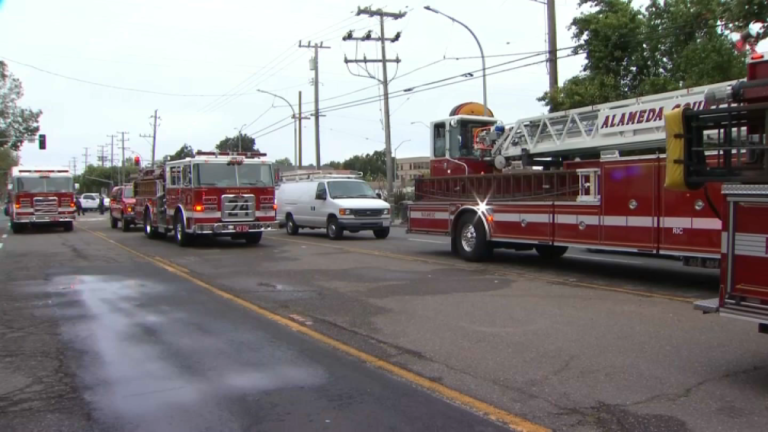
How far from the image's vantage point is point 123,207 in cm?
2788

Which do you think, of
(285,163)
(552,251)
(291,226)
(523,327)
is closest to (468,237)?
(552,251)

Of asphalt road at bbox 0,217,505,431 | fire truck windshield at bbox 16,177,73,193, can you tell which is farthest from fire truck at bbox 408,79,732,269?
fire truck windshield at bbox 16,177,73,193

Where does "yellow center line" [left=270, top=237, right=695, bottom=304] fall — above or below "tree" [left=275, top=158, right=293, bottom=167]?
below

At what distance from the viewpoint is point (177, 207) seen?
19.1m

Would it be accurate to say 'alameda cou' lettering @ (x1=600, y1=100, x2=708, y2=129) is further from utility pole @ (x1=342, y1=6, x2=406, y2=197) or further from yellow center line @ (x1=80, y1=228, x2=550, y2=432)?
utility pole @ (x1=342, y1=6, x2=406, y2=197)

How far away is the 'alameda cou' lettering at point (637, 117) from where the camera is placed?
34.8 ft

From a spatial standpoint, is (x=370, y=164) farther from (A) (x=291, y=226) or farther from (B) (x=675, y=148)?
(B) (x=675, y=148)

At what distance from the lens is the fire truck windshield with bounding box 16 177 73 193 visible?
26891 mm

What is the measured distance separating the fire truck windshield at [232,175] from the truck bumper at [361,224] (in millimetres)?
3095

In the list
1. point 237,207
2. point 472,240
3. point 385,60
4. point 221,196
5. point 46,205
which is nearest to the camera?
point 472,240

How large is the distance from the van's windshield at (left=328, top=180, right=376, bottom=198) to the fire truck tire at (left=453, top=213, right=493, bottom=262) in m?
7.86

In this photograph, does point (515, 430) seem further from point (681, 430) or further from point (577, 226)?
point (577, 226)

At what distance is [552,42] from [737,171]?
16324mm

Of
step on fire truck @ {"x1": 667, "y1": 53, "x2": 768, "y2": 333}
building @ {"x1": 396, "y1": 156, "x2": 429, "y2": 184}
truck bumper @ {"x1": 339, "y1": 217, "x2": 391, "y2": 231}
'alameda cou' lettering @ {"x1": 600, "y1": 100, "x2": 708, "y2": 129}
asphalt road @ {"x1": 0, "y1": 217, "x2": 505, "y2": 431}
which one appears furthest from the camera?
building @ {"x1": 396, "y1": 156, "x2": 429, "y2": 184}
